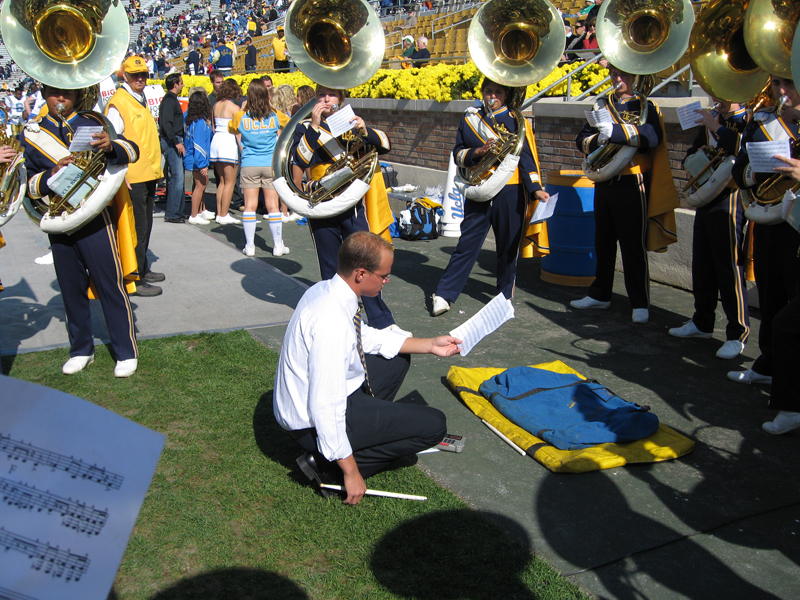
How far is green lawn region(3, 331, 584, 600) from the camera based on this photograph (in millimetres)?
2725

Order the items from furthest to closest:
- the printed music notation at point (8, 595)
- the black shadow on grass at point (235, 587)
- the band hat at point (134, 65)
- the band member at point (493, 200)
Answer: the band hat at point (134, 65) → the band member at point (493, 200) → the black shadow on grass at point (235, 587) → the printed music notation at point (8, 595)

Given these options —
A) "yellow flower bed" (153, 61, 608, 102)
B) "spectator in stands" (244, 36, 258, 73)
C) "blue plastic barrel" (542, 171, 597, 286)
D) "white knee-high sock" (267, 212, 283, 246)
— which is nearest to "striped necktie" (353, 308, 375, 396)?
"blue plastic barrel" (542, 171, 597, 286)

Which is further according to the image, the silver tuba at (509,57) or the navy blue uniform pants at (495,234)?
the navy blue uniform pants at (495,234)

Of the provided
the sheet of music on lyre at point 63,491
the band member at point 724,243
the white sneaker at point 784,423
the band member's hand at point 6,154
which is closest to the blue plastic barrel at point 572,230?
the band member at point 724,243

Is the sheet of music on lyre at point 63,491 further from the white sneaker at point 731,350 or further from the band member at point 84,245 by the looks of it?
the white sneaker at point 731,350

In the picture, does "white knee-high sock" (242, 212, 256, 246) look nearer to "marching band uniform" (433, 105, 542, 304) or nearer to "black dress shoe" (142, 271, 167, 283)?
"black dress shoe" (142, 271, 167, 283)

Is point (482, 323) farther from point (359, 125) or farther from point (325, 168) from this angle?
point (325, 168)

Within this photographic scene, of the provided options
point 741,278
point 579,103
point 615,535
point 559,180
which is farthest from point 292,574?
point 579,103

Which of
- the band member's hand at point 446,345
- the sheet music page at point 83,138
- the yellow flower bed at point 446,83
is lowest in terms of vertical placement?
the band member's hand at point 446,345

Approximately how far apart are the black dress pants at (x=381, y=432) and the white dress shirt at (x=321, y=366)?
0.56 ft

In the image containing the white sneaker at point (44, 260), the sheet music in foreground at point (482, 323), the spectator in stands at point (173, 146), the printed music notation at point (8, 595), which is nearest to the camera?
the printed music notation at point (8, 595)

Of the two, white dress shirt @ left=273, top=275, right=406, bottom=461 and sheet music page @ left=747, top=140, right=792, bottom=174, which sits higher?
sheet music page @ left=747, top=140, right=792, bottom=174

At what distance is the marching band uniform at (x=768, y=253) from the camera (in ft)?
13.4

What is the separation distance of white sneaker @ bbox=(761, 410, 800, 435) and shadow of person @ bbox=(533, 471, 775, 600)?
1.17 meters
